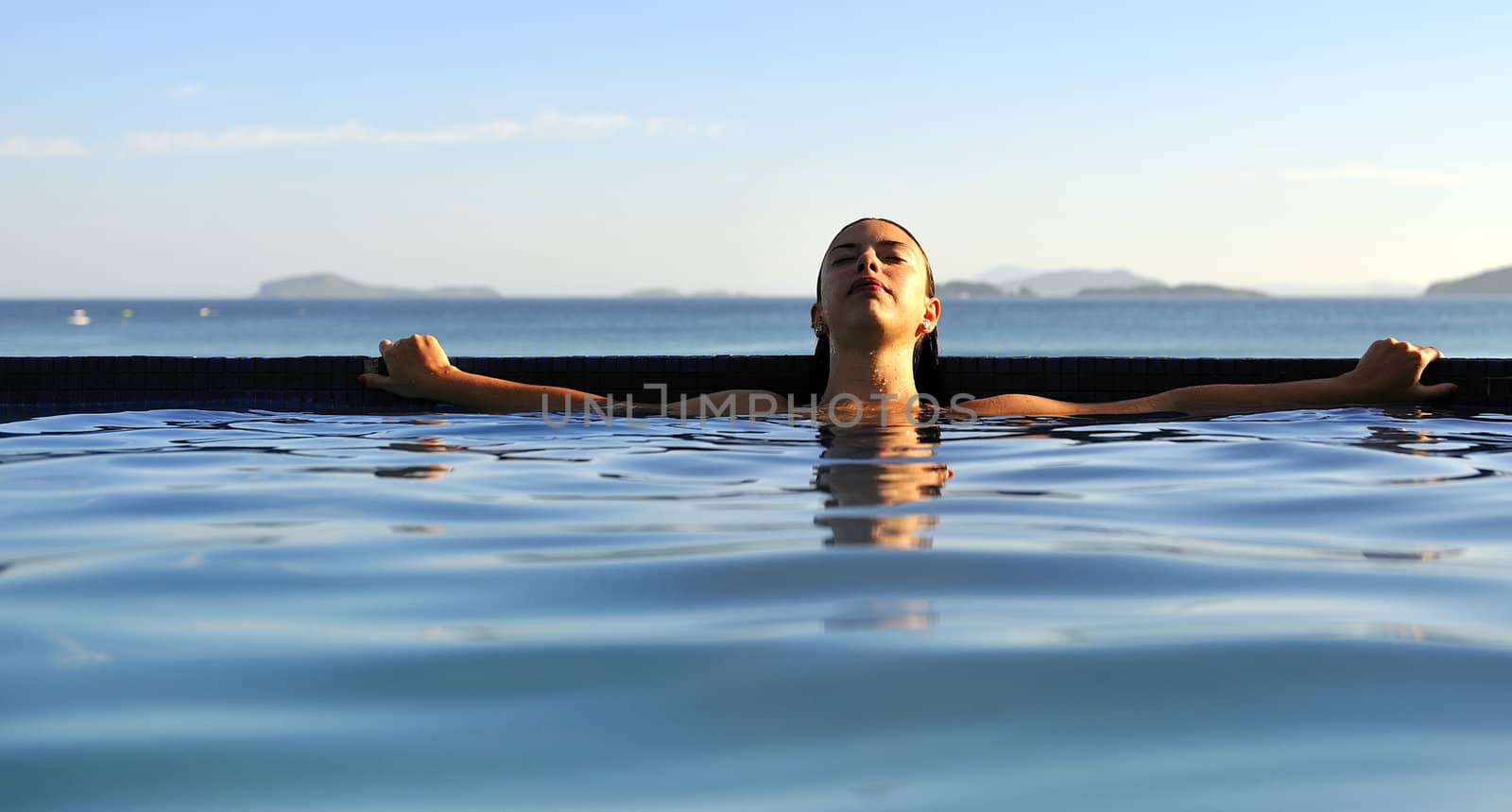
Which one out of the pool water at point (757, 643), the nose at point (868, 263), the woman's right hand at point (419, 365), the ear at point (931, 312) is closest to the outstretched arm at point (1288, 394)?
the ear at point (931, 312)

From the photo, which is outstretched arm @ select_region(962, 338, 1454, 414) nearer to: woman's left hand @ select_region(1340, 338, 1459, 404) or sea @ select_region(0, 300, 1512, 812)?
woman's left hand @ select_region(1340, 338, 1459, 404)

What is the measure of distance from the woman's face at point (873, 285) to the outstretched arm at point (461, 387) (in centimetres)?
106

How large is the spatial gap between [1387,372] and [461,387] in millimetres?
3388

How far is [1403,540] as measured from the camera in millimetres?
2066

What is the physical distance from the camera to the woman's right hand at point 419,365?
4688 millimetres

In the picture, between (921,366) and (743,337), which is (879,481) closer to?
(921,366)

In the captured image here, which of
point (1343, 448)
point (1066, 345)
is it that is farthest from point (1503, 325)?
point (1343, 448)

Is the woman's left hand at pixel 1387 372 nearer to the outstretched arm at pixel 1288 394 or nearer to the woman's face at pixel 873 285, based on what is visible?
the outstretched arm at pixel 1288 394

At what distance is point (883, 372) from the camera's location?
431 cm

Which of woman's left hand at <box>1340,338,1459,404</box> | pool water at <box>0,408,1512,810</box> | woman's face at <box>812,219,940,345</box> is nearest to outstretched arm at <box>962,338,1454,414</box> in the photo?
woman's left hand at <box>1340,338,1459,404</box>

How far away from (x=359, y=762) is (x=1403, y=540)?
1.72 meters

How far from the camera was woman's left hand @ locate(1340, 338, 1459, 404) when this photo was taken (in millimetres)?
4637

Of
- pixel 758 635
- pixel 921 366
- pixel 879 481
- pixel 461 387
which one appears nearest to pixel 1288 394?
pixel 921 366

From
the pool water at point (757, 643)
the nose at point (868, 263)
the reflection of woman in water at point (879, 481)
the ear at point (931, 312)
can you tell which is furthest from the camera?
the ear at point (931, 312)
